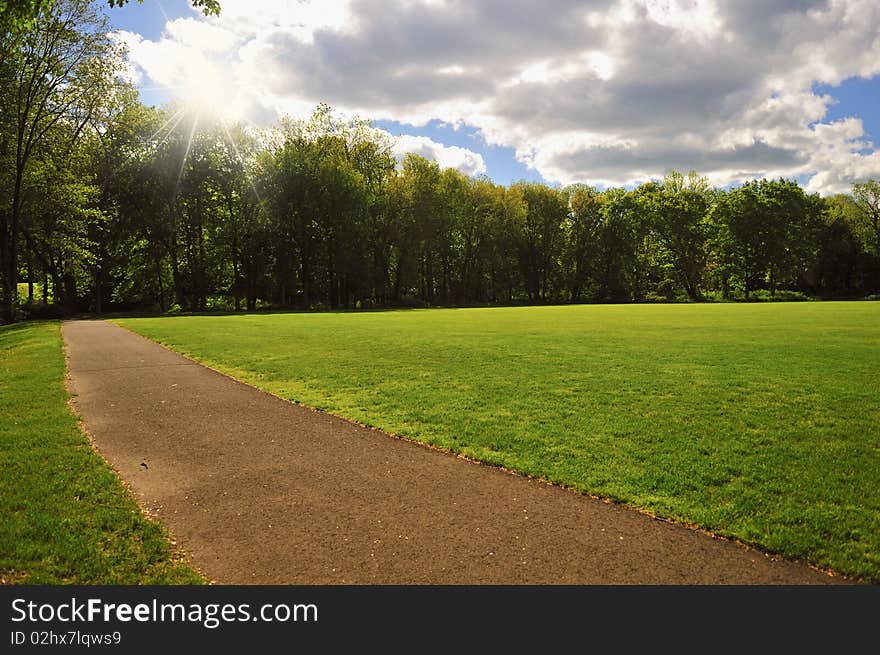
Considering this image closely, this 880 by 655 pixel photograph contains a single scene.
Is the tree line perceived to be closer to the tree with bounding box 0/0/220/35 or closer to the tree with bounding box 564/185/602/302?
the tree with bounding box 564/185/602/302

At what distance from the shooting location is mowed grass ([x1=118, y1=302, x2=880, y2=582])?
540 centimetres

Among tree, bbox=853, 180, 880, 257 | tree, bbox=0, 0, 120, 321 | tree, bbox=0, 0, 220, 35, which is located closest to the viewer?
tree, bbox=0, 0, 220, 35

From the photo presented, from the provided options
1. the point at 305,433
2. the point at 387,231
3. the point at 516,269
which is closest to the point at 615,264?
the point at 516,269

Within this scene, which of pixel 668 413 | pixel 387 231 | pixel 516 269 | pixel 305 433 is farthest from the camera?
pixel 516 269

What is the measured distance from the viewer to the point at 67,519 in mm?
5066

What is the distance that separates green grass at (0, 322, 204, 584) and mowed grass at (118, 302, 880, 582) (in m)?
3.85

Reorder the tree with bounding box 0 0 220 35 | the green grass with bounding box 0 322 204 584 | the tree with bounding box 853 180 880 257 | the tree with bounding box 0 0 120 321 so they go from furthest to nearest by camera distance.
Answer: the tree with bounding box 853 180 880 257
the tree with bounding box 0 0 120 321
the tree with bounding box 0 0 220 35
the green grass with bounding box 0 322 204 584

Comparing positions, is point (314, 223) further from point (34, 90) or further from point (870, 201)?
point (870, 201)

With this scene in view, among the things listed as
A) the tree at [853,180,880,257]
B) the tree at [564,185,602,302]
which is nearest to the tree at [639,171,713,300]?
the tree at [564,185,602,302]

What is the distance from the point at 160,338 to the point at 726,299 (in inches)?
3296

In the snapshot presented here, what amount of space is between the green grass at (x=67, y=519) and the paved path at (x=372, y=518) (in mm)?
247

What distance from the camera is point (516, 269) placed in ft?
294
